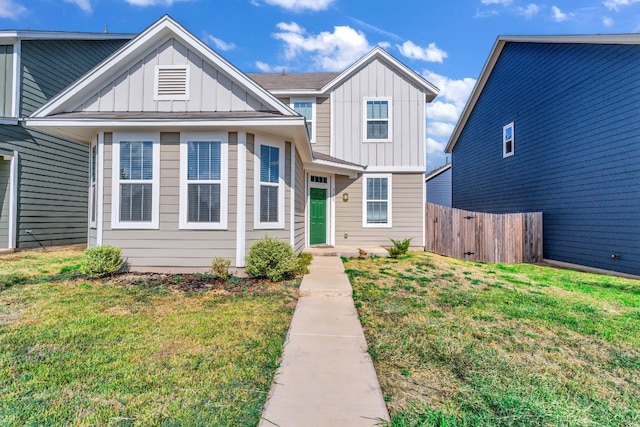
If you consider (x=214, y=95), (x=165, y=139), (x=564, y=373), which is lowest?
(x=564, y=373)

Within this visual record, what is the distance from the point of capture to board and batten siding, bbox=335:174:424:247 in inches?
433

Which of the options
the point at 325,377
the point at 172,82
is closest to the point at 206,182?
the point at 172,82

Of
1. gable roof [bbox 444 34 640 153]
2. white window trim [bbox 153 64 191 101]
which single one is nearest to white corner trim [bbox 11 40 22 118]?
white window trim [bbox 153 64 191 101]

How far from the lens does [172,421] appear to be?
2027 millimetres

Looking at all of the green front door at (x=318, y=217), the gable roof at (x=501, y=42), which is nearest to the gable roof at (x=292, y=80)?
the green front door at (x=318, y=217)

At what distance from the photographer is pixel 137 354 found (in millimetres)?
2980

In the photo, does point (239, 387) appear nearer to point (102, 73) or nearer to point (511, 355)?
point (511, 355)

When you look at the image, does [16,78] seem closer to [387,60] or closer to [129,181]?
[129,181]

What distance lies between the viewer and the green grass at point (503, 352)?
2189mm

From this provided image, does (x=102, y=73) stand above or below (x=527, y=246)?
above

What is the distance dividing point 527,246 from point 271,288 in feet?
29.3

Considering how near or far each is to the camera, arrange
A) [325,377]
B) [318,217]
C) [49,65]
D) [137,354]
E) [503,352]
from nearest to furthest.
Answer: [325,377] → [137,354] → [503,352] → [49,65] → [318,217]

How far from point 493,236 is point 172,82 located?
9852mm

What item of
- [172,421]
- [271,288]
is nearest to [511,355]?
[172,421]
